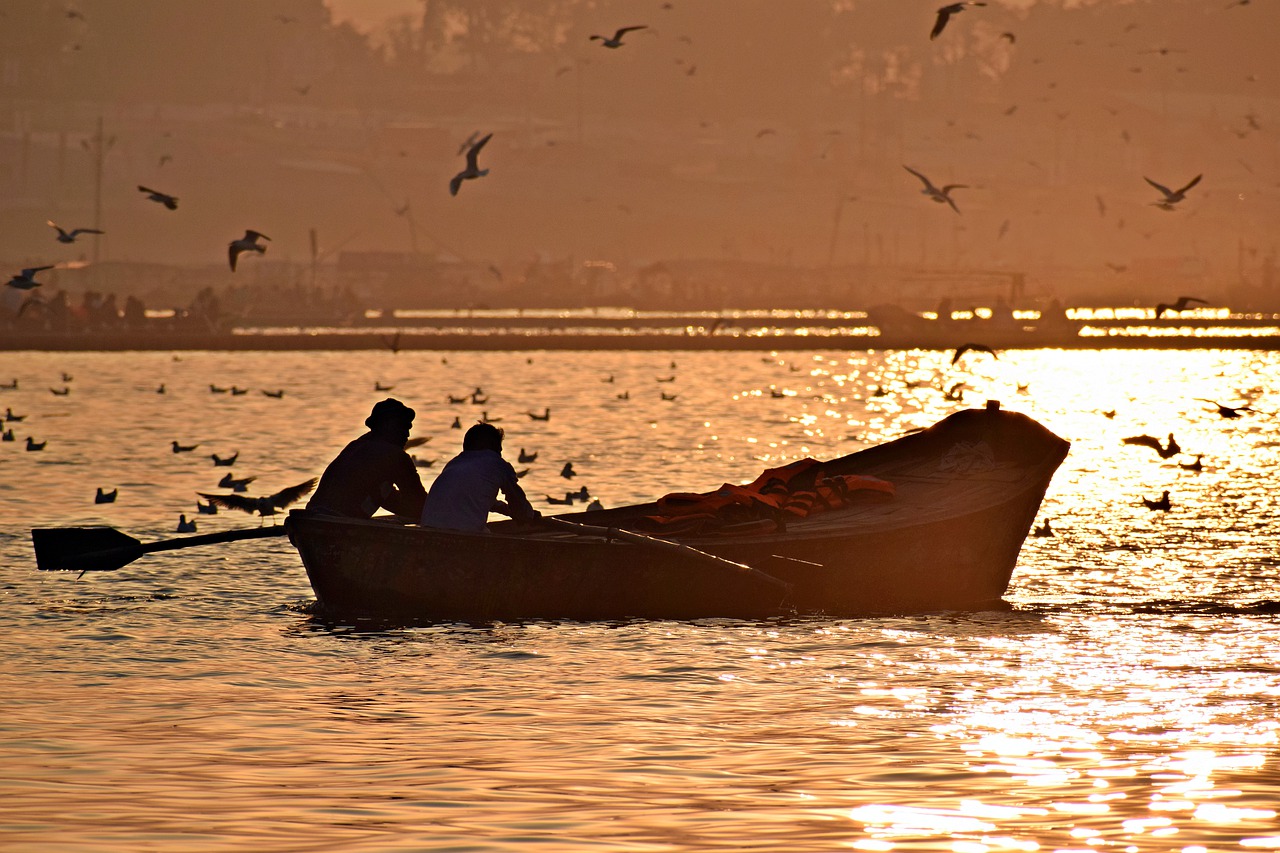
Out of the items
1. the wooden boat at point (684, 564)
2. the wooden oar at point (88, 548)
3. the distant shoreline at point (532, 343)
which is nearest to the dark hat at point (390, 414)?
the wooden boat at point (684, 564)

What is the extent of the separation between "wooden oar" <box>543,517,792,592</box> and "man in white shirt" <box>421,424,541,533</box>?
1.71ft

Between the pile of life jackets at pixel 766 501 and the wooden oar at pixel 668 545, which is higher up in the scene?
the pile of life jackets at pixel 766 501

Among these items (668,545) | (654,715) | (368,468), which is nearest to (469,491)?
(368,468)

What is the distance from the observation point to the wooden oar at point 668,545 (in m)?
18.6

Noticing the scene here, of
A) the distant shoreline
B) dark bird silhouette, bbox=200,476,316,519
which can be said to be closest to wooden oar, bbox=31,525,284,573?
dark bird silhouette, bbox=200,476,316,519

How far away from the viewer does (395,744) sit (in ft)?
44.5

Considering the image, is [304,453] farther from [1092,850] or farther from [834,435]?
[1092,850]

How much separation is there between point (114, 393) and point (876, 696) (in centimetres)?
6960

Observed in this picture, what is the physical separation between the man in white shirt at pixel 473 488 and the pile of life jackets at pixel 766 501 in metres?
1.94

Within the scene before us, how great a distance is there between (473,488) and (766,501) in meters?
3.15

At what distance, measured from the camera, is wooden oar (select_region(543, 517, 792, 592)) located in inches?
733

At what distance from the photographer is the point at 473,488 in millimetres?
18672

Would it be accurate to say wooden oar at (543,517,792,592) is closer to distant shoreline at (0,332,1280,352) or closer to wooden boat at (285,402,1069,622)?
wooden boat at (285,402,1069,622)

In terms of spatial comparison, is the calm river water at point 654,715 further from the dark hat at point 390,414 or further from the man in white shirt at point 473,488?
the dark hat at point 390,414
